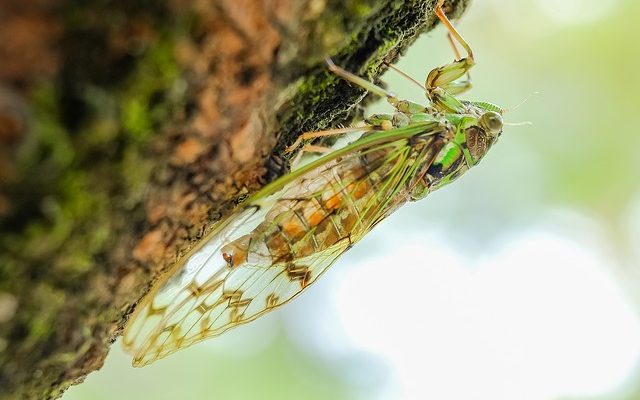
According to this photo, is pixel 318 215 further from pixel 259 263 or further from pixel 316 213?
pixel 259 263

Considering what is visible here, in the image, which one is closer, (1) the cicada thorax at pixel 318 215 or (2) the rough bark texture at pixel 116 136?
(2) the rough bark texture at pixel 116 136

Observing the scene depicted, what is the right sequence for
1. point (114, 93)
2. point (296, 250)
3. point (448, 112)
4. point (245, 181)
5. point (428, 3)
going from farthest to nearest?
point (448, 112)
point (296, 250)
point (428, 3)
point (245, 181)
point (114, 93)

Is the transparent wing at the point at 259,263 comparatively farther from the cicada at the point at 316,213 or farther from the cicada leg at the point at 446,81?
the cicada leg at the point at 446,81

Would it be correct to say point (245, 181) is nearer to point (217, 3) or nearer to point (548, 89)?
Answer: point (217, 3)

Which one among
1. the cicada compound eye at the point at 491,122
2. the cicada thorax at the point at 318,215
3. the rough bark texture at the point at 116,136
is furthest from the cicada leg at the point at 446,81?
the rough bark texture at the point at 116,136

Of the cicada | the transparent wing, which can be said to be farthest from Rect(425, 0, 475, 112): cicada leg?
the transparent wing

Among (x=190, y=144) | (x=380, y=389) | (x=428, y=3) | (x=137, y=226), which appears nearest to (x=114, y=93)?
(x=190, y=144)

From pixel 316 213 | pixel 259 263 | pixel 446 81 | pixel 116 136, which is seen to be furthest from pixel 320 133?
pixel 116 136

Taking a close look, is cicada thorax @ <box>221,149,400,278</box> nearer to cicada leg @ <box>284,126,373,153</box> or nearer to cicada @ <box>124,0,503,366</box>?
cicada @ <box>124,0,503,366</box>
